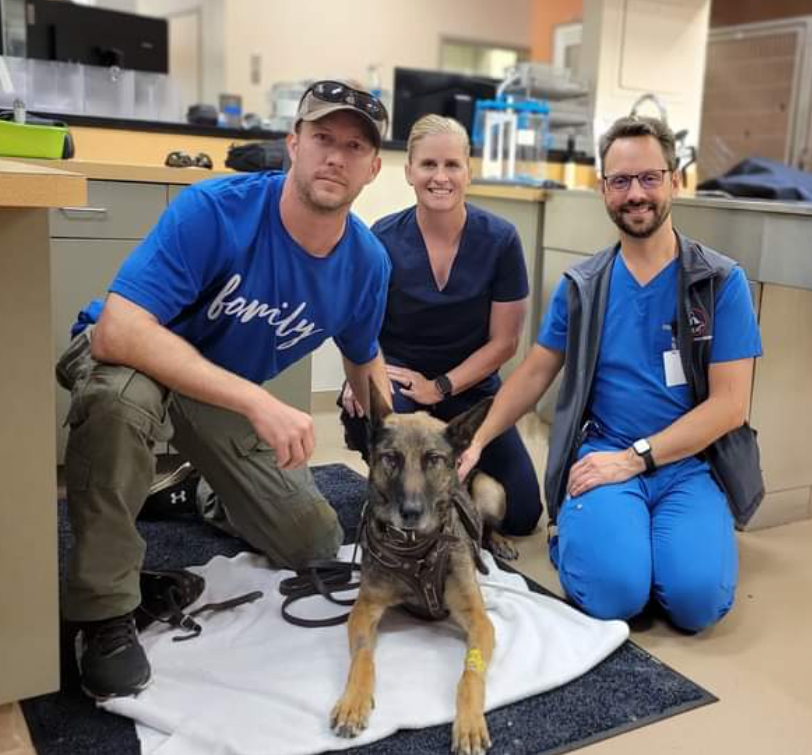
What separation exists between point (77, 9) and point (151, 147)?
1175 millimetres

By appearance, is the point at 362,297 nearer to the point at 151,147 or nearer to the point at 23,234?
the point at 23,234

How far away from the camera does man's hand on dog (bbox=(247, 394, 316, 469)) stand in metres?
1.49

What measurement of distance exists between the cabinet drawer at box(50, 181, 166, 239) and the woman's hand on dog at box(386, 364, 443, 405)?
92 centimetres

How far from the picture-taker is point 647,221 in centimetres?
215

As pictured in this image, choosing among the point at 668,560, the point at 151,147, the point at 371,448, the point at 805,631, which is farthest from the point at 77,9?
the point at 805,631

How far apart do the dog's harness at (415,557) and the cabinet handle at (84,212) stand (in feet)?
4.60

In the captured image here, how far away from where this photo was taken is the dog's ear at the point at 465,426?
1.77 metres

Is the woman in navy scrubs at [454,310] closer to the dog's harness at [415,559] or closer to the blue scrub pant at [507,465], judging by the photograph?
the blue scrub pant at [507,465]

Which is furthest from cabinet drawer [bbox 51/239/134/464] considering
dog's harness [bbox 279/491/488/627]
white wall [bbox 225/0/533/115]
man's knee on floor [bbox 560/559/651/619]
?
white wall [bbox 225/0/533/115]

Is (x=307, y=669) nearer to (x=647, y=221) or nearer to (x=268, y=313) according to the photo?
(x=268, y=313)

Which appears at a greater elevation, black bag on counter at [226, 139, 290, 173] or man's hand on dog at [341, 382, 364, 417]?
black bag on counter at [226, 139, 290, 173]

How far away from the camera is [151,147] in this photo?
3795 millimetres

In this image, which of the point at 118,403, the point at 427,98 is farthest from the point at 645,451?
the point at 427,98

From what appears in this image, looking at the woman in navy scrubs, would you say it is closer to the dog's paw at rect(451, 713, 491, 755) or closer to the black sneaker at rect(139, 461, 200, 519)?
the black sneaker at rect(139, 461, 200, 519)
